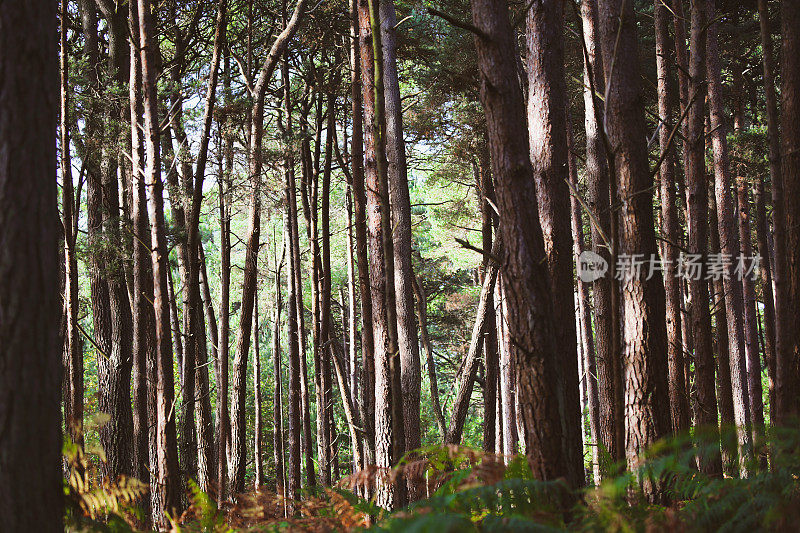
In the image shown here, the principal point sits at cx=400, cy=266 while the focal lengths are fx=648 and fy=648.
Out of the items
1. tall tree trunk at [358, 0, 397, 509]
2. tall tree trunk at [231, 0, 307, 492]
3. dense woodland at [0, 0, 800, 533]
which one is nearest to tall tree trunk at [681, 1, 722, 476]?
dense woodland at [0, 0, 800, 533]

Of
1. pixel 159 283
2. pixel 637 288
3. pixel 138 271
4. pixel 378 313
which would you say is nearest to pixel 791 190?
pixel 637 288

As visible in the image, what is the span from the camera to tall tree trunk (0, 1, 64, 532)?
251 centimetres

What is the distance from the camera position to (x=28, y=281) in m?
2.59

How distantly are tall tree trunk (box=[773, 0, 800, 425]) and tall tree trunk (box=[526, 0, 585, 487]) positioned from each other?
241 centimetres

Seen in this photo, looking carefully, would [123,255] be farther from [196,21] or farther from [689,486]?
[689,486]

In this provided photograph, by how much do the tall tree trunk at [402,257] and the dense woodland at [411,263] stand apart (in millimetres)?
37

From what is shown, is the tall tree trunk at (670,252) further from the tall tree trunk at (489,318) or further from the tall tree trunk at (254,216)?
the tall tree trunk at (254,216)

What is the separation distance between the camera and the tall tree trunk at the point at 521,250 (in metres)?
3.96

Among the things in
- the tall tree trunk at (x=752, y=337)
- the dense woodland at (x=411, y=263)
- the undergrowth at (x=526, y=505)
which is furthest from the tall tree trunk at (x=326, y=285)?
the tall tree trunk at (x=752, y=337)

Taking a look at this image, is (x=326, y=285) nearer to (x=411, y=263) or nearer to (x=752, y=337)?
(x=411, y=263)

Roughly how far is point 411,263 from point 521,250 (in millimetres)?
4850

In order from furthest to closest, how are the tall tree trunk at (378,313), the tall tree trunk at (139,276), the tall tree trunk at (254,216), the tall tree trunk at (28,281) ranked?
the tall tree trunk at (254,216), the tall tree trunk at (378,313), the tall tree trunk at (139,276), the tall tree trunk at (28,281)

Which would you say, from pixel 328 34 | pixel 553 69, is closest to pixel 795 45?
pixel 553 69

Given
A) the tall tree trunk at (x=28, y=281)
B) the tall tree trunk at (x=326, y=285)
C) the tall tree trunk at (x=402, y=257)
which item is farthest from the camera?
the tall tree trunk at (x=326, y=285)
